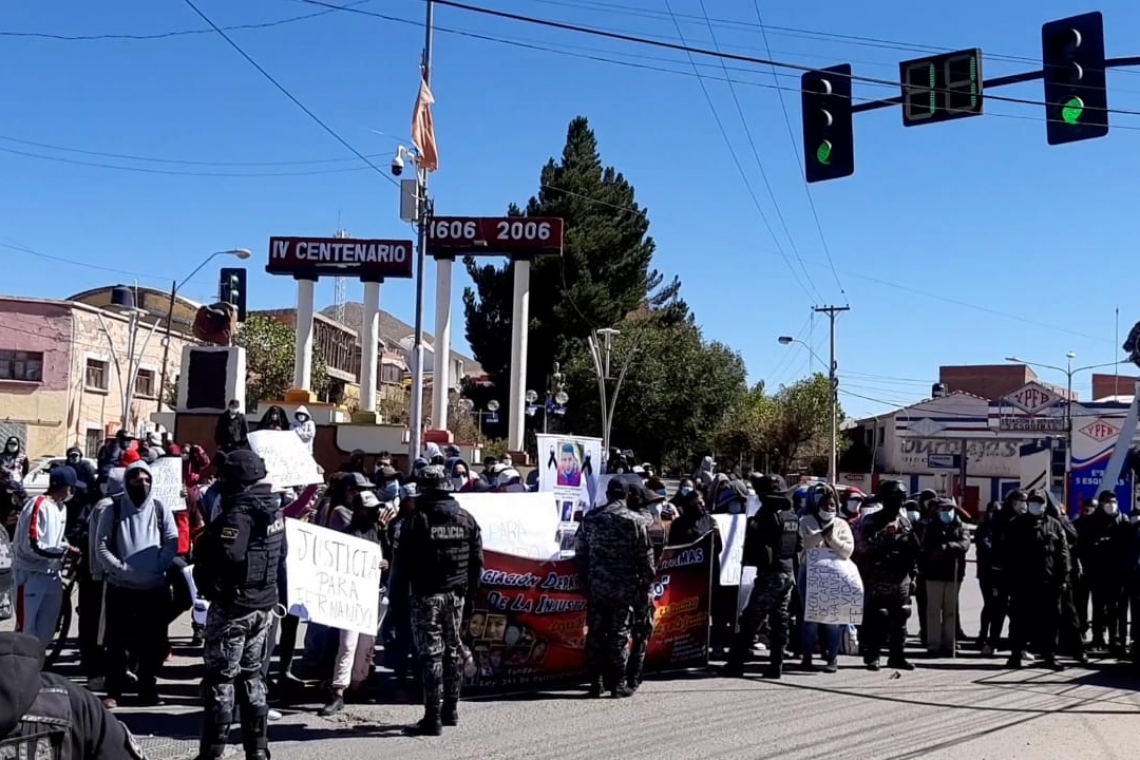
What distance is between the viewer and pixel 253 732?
282 inches

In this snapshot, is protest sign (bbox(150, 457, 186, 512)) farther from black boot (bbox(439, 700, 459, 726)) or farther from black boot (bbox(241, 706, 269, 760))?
black boot (bbox(241, 706, 269, 760))

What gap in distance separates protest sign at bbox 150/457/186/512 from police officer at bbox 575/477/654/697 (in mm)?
3674

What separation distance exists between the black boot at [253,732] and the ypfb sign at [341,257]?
31.1 meters

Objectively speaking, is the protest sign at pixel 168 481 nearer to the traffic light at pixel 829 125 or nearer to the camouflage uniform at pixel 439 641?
the camouflage uniform at pixel 439 641

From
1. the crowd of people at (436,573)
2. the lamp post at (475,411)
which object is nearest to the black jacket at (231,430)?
the crowd of people at (436,573)

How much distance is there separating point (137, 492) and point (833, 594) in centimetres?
696

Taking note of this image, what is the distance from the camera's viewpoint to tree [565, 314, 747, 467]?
5719cm

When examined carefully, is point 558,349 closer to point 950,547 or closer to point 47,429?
point 47,429

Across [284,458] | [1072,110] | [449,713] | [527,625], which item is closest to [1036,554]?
[1072,110]

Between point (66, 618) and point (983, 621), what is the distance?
10.3 meters

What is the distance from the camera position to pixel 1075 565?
14117mm

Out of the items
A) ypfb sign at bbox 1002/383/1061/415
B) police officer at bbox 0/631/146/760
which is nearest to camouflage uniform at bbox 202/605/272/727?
police officer at bbox 0/631/146/760

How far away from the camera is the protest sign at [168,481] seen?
10.0 metres

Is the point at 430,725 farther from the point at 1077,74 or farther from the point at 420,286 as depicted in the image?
the point at 420,286
